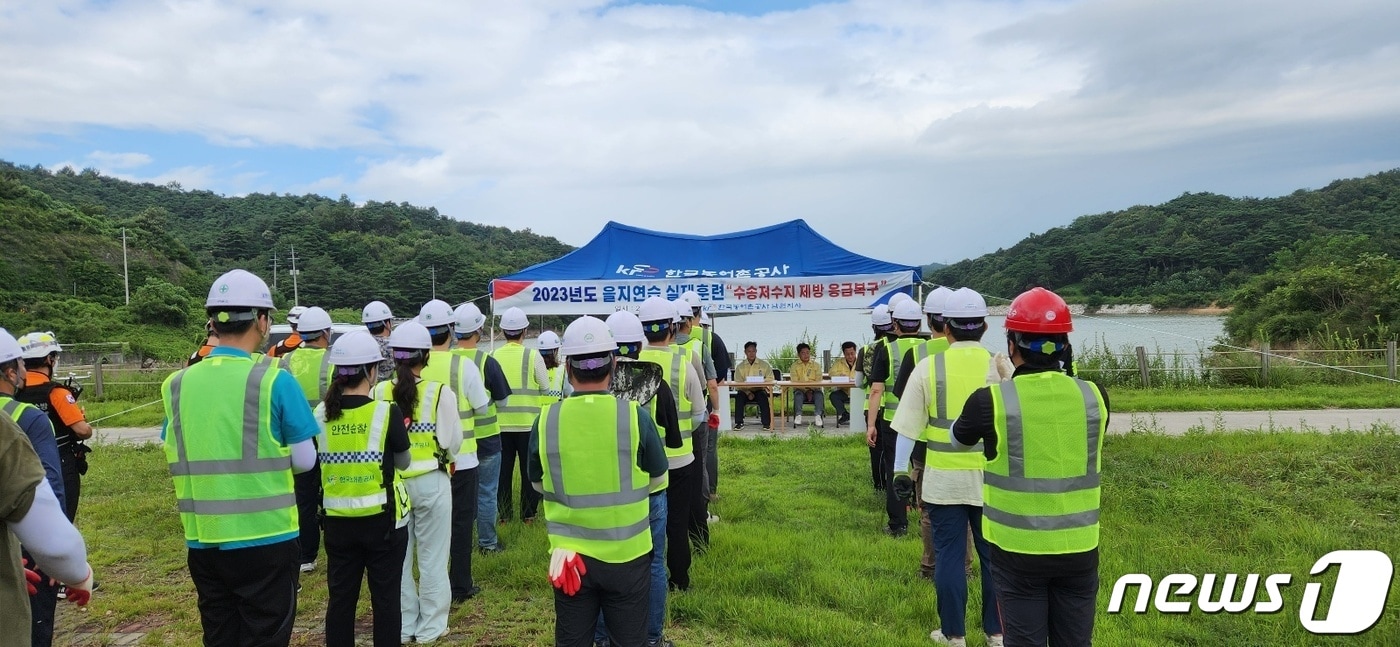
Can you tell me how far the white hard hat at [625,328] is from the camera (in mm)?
3885

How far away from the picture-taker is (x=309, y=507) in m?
5.15

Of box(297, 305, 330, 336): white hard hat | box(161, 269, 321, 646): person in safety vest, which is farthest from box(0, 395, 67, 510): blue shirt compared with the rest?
box(297, 305, 330, 336): white hard hat

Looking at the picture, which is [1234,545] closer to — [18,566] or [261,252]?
[18,566]

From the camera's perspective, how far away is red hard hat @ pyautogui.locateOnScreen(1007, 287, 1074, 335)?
2.75m

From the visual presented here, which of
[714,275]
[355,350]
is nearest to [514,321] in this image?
[355,350]

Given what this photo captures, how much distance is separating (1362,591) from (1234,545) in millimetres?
1102

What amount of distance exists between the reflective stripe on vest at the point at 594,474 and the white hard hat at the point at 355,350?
39.7 inches

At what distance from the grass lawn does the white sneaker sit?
0.17 feet

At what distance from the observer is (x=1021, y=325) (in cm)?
278

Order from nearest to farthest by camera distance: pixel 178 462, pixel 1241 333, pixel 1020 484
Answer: pixel 1020 484 → pixel 178 462 → pixel 1241 333

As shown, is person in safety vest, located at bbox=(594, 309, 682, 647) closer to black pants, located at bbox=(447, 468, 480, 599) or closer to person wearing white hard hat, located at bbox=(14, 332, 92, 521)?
black pants, located at bbox=(447, 468, 480, 599)

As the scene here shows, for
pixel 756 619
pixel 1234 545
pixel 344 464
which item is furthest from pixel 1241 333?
pixel 344 464

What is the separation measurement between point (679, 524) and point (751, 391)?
306 inches

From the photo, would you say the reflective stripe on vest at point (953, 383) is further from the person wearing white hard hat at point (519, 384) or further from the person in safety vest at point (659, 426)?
the person wearing white hard hat at point (519, 384)
